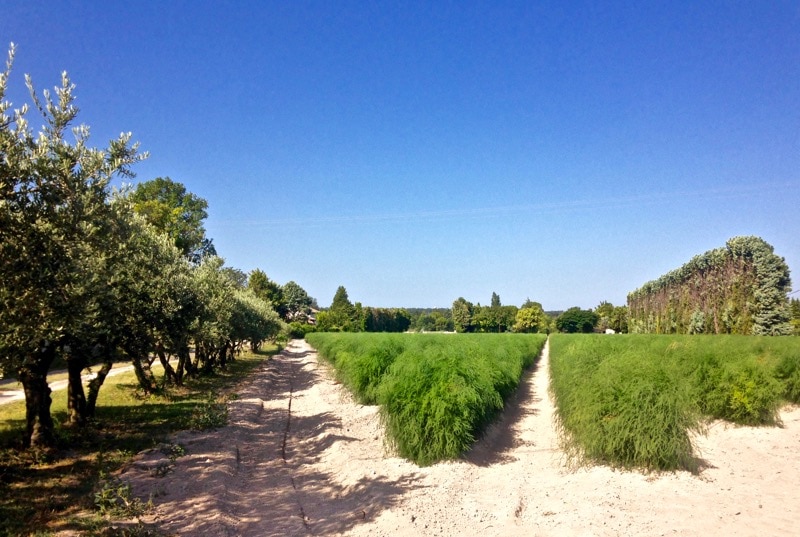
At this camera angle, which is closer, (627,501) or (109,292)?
(627,501)

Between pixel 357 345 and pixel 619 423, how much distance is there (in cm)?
1766

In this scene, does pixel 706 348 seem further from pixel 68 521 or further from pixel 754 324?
pixel 754 324

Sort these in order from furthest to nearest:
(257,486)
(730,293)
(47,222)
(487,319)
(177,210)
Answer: (487,319) → (730,293) → (177,210) → (257,486) → (47,222)

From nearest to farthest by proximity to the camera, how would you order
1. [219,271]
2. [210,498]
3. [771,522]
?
[771,522], [210,498], [219,271]

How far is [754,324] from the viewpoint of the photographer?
47.9 meters

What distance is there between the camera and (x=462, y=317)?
11719 centimetres

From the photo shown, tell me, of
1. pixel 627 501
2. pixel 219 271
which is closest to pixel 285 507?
pixel 627 501

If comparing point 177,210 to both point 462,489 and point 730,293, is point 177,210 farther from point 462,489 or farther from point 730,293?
point 730,293

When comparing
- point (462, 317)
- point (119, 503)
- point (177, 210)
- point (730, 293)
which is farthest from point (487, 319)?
point (119, 503)

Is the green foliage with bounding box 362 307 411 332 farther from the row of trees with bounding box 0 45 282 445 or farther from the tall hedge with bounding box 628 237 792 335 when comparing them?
the row of trees with bounding box 0 45 282 445

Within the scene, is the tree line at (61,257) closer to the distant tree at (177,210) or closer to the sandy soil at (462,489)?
the sandy soil at (462,489)

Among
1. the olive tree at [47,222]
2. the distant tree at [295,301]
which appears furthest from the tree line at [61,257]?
the distant tree at [295,301]

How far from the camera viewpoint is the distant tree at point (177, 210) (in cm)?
3634

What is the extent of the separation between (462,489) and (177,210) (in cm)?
3753
